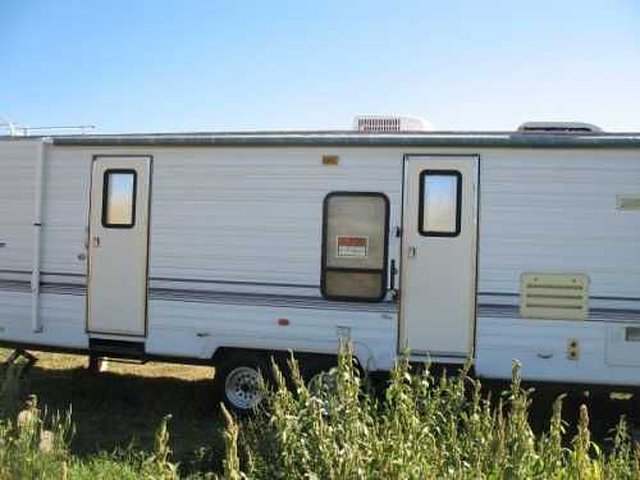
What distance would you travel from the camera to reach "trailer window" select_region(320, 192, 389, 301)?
22.1ft

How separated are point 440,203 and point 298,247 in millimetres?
1381

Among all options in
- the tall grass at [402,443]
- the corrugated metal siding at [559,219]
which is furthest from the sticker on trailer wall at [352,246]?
the tall grass at [402,443]

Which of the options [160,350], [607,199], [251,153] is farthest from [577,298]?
[160,350]

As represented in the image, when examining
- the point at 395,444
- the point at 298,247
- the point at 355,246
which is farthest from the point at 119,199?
the point at 395,444

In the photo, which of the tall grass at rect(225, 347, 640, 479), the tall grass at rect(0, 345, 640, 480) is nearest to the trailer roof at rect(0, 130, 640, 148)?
the tall grass at rect(0, 345, 640, 480)

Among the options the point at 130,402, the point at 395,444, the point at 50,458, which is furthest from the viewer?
the point at 130,402

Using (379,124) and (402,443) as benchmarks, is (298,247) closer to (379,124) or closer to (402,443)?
(379,124)

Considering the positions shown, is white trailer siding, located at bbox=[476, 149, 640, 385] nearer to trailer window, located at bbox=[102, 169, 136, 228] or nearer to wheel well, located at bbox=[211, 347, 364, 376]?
wheel well, located at bbox=[211, 347, 364, 376]

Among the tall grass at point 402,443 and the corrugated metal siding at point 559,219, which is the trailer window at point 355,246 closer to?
the corrugated metal siding at point 559,219

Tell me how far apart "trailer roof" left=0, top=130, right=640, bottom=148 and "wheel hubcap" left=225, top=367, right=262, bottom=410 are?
7.24 feet

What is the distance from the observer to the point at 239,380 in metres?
→ 7.14

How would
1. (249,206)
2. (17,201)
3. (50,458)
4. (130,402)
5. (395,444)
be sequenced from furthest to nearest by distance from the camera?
(130,402), (17,201), (249,206), (50,458), (395,444)

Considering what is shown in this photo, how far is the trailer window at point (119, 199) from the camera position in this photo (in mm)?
7270

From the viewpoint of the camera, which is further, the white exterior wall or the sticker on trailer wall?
the sticker on trailer wall
